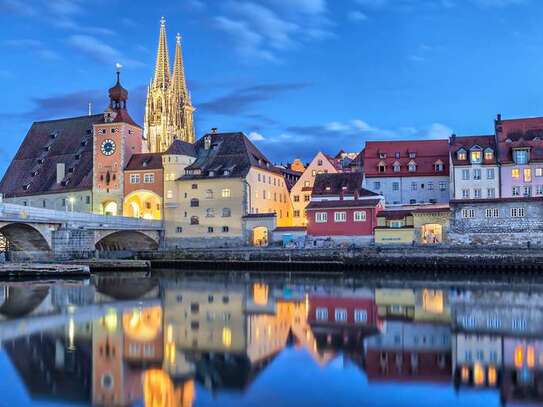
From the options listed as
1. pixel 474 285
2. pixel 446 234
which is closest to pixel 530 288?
pixel 474 285

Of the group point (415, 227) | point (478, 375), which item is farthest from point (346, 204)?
point (478, 375)

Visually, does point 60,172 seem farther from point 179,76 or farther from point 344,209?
point 179,76

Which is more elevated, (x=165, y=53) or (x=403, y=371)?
(x=165, y=53)

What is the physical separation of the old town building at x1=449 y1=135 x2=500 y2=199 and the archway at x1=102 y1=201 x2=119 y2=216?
1250 inches

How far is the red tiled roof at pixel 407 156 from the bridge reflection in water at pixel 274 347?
3171 centimetres

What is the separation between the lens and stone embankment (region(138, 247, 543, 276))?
48.7 m

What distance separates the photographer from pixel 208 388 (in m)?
16.2

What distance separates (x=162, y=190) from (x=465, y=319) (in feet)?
147

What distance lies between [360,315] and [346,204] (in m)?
31.6

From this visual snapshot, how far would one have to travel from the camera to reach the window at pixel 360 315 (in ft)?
87.7

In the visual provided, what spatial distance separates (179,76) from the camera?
113000 mm

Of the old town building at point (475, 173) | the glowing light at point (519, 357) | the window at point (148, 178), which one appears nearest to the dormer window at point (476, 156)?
the old town building at point (475, 173)

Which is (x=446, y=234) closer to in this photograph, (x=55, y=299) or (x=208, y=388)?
(x=55, y=299)

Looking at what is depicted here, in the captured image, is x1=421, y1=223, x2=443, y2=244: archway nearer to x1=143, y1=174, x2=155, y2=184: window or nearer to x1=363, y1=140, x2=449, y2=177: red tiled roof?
x1=363, y1=140, x2=449, y2=177: red tiled roof
